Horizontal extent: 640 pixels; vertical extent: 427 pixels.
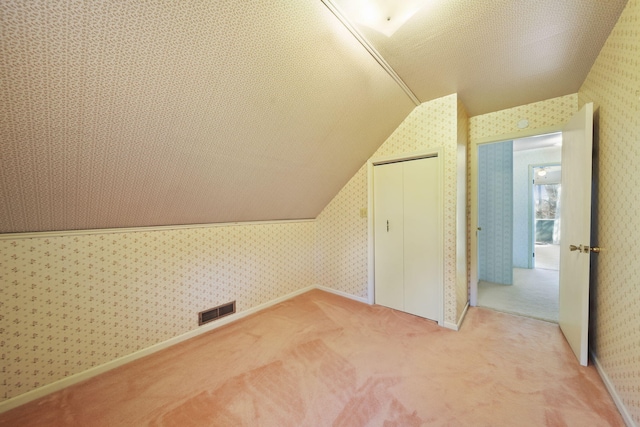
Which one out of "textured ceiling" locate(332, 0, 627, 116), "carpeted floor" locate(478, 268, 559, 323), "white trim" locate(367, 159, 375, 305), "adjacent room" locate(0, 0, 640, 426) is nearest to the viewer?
"adjacent room" locate(0, 0, 640, 426)

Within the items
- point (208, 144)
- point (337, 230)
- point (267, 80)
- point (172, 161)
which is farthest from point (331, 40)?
point (337, 230)

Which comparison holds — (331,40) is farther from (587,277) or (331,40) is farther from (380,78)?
(587,277)

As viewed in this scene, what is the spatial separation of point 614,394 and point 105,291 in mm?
3491

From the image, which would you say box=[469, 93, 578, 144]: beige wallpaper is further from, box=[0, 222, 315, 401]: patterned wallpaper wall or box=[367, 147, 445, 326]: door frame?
box=[0, 222, 315, 401]: patterned wallpaper wall

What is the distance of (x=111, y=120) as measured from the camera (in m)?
1.19

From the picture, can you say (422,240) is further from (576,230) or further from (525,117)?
(525,117)

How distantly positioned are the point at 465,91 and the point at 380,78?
936 millimetres

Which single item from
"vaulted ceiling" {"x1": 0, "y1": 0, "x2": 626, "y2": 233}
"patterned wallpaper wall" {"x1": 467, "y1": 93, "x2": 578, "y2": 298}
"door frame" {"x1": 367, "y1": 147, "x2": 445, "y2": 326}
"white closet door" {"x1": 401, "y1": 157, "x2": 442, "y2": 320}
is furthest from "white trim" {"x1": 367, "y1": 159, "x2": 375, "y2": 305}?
"patterned wallpaper wall" {"x1": 467, "y1": 93, "x2": 578, "y2": 298}

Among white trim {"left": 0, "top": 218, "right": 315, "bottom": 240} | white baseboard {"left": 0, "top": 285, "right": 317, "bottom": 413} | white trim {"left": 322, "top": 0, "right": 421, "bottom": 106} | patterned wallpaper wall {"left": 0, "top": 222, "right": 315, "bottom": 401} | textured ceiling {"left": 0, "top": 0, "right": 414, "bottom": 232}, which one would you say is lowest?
white baseboard {"left": 0, "top": 285, "right": 317, "bottom": 413}

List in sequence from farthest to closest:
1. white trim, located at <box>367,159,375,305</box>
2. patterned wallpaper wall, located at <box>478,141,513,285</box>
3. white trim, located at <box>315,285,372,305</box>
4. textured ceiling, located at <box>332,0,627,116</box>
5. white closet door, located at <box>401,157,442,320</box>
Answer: patterned wallpaper wall, located at <box>478,141,513,285</box>, white trim, located at <box>315,285,372,305</box>, white trim, located at <box>367,159,375,305</box>, white closet door, located at <box>401,157,442,320</box>, textured ceiling, located at <box>332,0,627,116</box>

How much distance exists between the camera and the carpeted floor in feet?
8.54

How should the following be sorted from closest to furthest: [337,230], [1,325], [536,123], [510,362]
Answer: [1,325] → [510,362] → [536,123] → [337,230]

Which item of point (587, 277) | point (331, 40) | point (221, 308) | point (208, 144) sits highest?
point (331, 40)

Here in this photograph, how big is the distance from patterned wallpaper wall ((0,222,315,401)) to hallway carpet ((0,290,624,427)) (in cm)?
20
